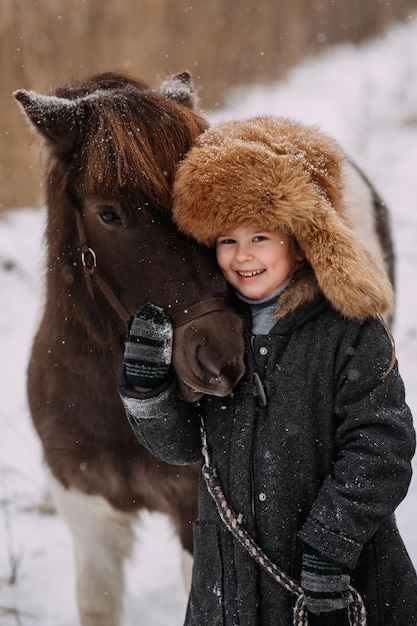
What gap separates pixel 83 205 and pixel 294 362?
2.92 ft

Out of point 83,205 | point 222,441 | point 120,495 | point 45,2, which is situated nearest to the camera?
point 222,441

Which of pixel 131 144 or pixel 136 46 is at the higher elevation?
pixel 136 46

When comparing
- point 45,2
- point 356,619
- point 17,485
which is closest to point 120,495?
point 356,619

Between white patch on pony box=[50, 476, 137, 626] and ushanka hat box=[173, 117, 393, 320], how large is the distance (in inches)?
54.1

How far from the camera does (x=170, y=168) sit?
185cm

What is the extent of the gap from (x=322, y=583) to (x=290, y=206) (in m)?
0.95

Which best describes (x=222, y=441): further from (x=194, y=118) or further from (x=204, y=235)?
(x=194, y=118)

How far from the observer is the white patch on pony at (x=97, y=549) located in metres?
2.55

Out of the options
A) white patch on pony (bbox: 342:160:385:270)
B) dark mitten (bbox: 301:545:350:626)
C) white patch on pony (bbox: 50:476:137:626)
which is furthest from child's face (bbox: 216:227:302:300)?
white patch on pony (bbox: 342:160:385:270)

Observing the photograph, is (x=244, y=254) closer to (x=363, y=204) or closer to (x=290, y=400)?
(x=290, y=400)

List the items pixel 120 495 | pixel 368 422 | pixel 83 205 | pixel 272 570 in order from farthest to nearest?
pixel 120 495 → pixel 83 205 → pixel 272 570 → pixel 368 422

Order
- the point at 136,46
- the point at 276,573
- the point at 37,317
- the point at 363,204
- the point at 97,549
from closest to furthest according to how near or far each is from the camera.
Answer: the point at 276,573 < the point at 97,549 < the point at 37,317 < the point at 363,204 < the point at 136,46

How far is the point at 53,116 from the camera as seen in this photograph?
195 centimetres

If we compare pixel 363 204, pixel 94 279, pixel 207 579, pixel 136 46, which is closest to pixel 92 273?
pixel 94 279
